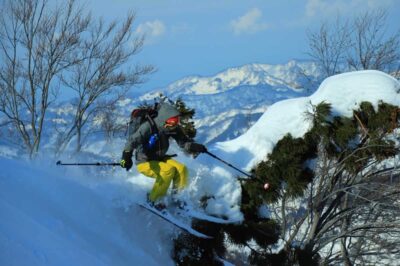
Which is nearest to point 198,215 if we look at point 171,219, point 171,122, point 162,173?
point 171,219

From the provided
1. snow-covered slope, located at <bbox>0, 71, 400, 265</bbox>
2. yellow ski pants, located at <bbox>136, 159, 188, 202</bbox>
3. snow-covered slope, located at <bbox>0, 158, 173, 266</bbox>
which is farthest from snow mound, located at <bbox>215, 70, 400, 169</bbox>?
snow-covered slope, located at <bbox>0, 158, 173, 266</bbox>

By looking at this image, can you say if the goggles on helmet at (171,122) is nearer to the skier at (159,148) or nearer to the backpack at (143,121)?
the skier at (159,148)

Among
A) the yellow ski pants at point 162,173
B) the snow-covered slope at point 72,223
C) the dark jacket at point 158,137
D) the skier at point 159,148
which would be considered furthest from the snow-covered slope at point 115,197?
the dark jacket at point 158,137

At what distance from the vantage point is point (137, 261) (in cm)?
530

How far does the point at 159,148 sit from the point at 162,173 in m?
0.37

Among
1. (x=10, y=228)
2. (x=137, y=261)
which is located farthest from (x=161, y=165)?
(x=10, y=228)

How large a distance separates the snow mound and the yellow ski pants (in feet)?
7.64

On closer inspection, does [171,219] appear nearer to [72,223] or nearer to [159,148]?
[159,148]

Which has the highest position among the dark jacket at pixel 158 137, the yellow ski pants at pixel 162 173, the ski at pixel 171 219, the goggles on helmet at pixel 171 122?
the goggles on helmet at pixel 171 122

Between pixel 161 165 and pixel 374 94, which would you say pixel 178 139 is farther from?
pixel 374 94

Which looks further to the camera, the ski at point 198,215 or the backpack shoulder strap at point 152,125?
the ski at point 198,215

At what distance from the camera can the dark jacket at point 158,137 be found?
20.6 ft

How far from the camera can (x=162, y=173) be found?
21.4 feet

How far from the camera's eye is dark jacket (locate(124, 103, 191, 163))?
6285 millimetres
